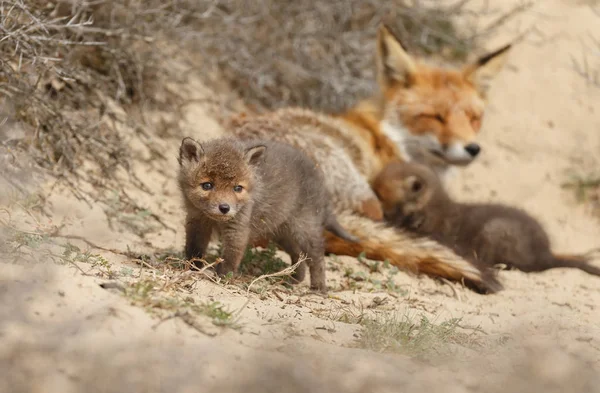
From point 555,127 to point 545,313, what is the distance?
16.9ft

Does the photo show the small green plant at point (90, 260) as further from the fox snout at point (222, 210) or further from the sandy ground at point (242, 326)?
the fox snout at point (222, 210)

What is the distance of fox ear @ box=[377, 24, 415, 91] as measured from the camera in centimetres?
743

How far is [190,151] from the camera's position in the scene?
4445mm

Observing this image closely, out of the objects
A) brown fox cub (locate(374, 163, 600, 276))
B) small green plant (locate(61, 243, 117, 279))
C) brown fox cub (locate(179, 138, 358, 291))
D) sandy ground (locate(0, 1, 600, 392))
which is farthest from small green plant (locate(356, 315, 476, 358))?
brown fox cub (locate(374, 163, 600, 276))

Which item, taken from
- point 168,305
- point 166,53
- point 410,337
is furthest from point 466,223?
point 168,305

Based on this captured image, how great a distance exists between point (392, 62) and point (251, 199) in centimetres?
369

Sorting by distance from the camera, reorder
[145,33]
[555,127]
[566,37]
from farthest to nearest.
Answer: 1. [566,37]
2. [555,127]
3. [145,33]

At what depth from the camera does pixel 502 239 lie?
21.1ft

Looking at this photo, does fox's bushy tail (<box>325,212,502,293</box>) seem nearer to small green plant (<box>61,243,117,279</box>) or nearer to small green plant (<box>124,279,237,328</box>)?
small green plant (<box>61,243,117,279</box>)

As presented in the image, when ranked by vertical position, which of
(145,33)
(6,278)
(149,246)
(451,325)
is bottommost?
(149,246)

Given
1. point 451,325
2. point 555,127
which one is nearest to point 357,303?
point 451,325

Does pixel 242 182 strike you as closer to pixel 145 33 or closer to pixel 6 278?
pixel 6 278

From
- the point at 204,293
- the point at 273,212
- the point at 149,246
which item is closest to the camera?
the point at 204,293

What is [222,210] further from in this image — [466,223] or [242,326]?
[466,223]
